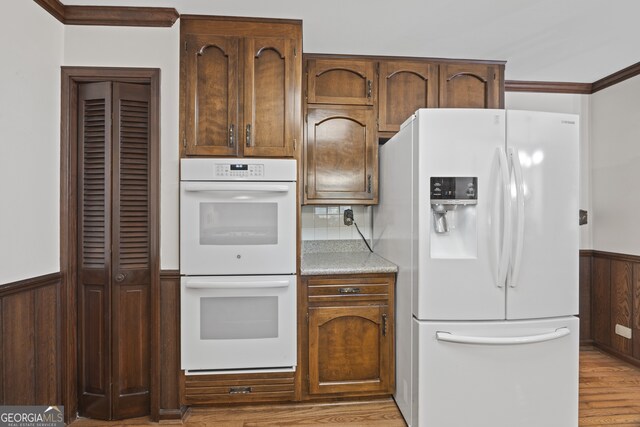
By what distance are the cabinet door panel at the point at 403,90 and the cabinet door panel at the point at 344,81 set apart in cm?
9

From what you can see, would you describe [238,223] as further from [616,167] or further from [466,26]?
[616,167]

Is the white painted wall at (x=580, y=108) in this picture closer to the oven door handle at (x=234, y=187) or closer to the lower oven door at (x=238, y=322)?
the oven door handle at (x=234, y=187)

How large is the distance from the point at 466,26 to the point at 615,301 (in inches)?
104

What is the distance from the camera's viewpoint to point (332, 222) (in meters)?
2.99

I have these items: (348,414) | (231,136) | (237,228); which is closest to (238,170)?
(231,136)

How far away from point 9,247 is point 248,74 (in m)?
1.55

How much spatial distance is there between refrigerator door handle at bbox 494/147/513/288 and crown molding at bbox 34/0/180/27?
2052 millimetres

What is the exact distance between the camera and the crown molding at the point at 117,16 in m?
2.04

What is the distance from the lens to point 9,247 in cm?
169

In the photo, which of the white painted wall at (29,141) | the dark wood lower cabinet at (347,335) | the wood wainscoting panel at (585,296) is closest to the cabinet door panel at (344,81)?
the dark wood lower cabinet at (347,335)

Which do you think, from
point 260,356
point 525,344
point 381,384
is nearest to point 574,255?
point 525,344

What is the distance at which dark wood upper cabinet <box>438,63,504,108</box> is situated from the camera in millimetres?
2713

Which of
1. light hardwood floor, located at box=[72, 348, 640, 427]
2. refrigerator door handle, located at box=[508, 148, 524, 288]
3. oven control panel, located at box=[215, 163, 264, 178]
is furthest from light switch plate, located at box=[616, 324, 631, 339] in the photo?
oven control panel, located at box=[215, 163, 264, 178]

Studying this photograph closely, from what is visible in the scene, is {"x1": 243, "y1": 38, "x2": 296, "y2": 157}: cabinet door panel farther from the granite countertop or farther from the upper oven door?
the granite countertop
